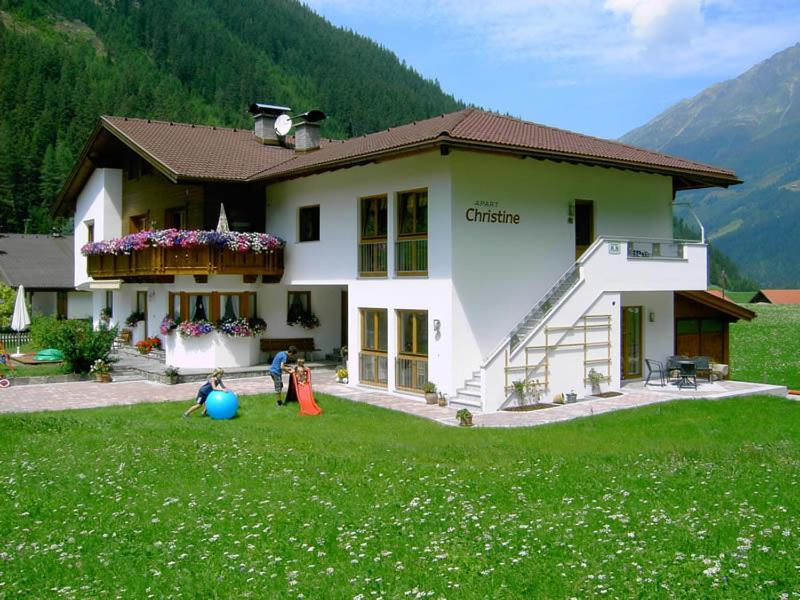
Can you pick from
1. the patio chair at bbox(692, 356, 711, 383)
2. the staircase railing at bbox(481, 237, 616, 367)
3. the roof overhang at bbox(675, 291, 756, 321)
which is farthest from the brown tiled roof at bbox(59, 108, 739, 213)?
the patio chair at bbox(692, 356, 711, 383)

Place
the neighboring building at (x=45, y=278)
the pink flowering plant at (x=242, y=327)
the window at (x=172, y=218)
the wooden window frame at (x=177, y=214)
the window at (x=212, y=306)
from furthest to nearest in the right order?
the neighboring building at (x=45, y=278), the window at (x=172, y=218), the wooden window frame at (x=177, y=214), the window at (x=212, y=306), the pink flowering plant at (x=242, y=327)

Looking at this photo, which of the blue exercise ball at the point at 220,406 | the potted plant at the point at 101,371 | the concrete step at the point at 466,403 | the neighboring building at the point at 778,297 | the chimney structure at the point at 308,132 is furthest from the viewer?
the neighboring building at the point at 778,297

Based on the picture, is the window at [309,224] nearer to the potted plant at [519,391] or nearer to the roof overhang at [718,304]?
the potted plant at [519,391]

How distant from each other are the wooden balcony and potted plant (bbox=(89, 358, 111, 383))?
10.3 ft

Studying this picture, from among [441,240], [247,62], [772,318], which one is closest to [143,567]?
[441,240]

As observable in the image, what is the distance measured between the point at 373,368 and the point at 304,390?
13.6 feet

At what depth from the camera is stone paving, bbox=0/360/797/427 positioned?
1744 cm

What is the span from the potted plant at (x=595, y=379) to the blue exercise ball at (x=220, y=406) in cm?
899

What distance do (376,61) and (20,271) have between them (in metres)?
149

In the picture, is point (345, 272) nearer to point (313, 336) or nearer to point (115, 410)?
point (313, 336)

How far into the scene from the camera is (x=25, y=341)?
35.7 metres

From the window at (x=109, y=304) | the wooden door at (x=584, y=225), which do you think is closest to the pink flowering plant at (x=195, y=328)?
the window at (x=109, y=304)

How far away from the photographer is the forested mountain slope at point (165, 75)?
9938 cm

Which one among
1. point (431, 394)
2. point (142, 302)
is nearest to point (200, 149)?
point (142, 302)
